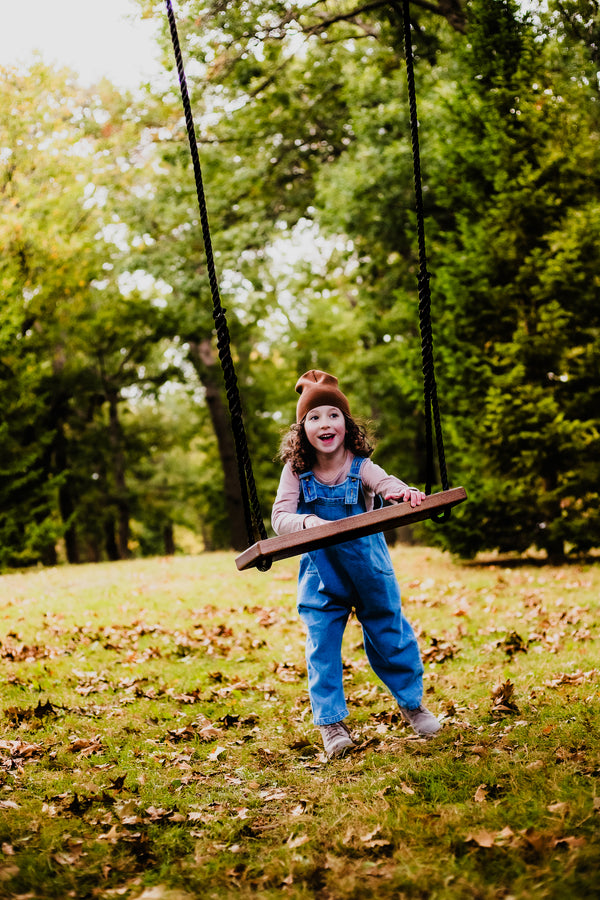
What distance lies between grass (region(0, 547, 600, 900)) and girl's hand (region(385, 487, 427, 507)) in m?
1.20

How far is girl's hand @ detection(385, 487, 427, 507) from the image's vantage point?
3471 millimetres

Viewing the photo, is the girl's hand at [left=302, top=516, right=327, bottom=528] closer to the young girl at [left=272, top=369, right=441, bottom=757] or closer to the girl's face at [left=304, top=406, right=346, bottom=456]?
the young girl at [left=272, top=369, right=441, bottom=757]

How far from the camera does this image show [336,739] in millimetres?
3902

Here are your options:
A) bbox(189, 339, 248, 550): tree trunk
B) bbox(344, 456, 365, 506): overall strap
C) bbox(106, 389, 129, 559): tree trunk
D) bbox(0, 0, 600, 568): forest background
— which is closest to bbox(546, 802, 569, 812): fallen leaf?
bbox(344, 456, 365, 506): overall strap

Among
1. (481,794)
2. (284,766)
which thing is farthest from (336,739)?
(481,794)

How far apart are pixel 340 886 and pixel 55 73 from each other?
18.9 m

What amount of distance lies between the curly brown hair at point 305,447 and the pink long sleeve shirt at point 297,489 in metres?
0.04

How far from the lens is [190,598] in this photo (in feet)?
29.9

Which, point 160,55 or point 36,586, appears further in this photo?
point 160,55

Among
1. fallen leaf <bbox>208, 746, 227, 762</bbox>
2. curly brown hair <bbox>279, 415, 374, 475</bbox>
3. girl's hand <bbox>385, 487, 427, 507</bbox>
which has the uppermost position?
curly brown hair <bbox>279, 415, 374, 475</bbox>

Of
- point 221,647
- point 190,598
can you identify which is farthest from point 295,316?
point 221,647

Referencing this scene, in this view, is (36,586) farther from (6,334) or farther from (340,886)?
(340,886)

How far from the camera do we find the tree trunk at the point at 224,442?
18062 millimetres

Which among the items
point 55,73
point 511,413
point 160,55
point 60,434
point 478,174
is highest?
point 55,73
